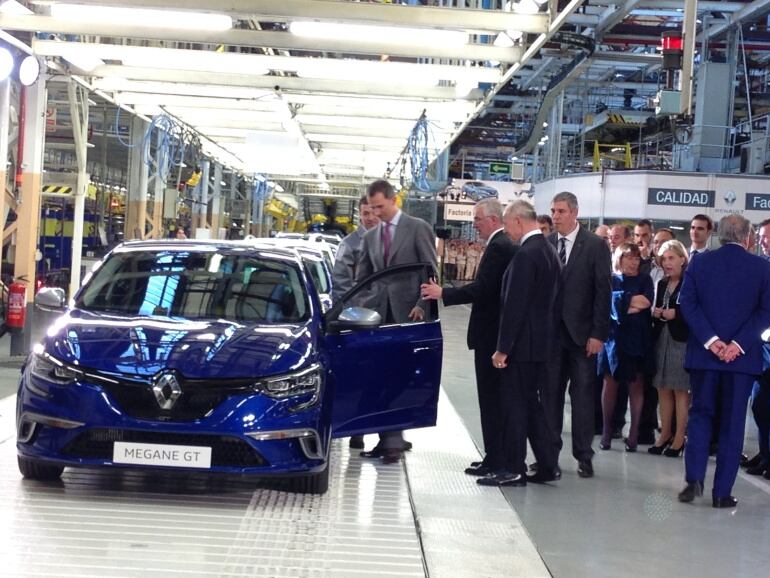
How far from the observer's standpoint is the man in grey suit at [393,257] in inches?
311

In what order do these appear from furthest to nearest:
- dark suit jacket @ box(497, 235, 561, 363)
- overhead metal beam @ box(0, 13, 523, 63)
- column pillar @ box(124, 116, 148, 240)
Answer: column pillar @ box(124, 116, 148, 240) < overhead metal beam @ box(0, 13, 523, 63) < dark suit jacket @ box(497, 235, 561, 363)

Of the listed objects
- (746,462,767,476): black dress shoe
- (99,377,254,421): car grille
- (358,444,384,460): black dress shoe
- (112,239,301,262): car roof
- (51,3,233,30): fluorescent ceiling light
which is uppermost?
(51,3,233,30): fluorescent ceiling light

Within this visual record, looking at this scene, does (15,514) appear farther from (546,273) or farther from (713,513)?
(713,513)

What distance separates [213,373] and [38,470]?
1290 mm

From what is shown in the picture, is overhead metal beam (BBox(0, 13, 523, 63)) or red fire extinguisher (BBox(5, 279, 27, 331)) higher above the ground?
overhead metal beam (BBox(0, 13, 523, 63))

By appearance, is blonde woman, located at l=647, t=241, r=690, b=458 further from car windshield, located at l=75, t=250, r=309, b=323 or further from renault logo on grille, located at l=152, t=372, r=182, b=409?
renault logo on grille, located at l=152, t=372, r=182, b=409

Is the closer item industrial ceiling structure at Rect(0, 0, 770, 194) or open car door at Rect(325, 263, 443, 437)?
open car door at Rect(325, 263, 443, 437)

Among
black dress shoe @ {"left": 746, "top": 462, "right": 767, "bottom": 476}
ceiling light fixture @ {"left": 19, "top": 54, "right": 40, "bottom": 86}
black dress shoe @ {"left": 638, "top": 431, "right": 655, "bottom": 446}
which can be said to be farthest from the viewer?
ceiling light fixture @ {"left": 19, "top": 54, "right": 40, "bottom": 86}

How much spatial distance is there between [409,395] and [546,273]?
1117 mm

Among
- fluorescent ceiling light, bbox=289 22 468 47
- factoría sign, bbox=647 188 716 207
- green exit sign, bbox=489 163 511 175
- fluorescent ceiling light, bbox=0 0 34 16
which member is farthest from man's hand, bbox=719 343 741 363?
green exit sign, bbox=489 163 511 175

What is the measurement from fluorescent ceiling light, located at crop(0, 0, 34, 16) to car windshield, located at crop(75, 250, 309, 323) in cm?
454

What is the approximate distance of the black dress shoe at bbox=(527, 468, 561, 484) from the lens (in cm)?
755

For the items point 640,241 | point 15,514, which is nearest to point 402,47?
point 640,241

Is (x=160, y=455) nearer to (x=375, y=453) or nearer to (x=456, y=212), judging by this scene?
(x=375, y=453)
